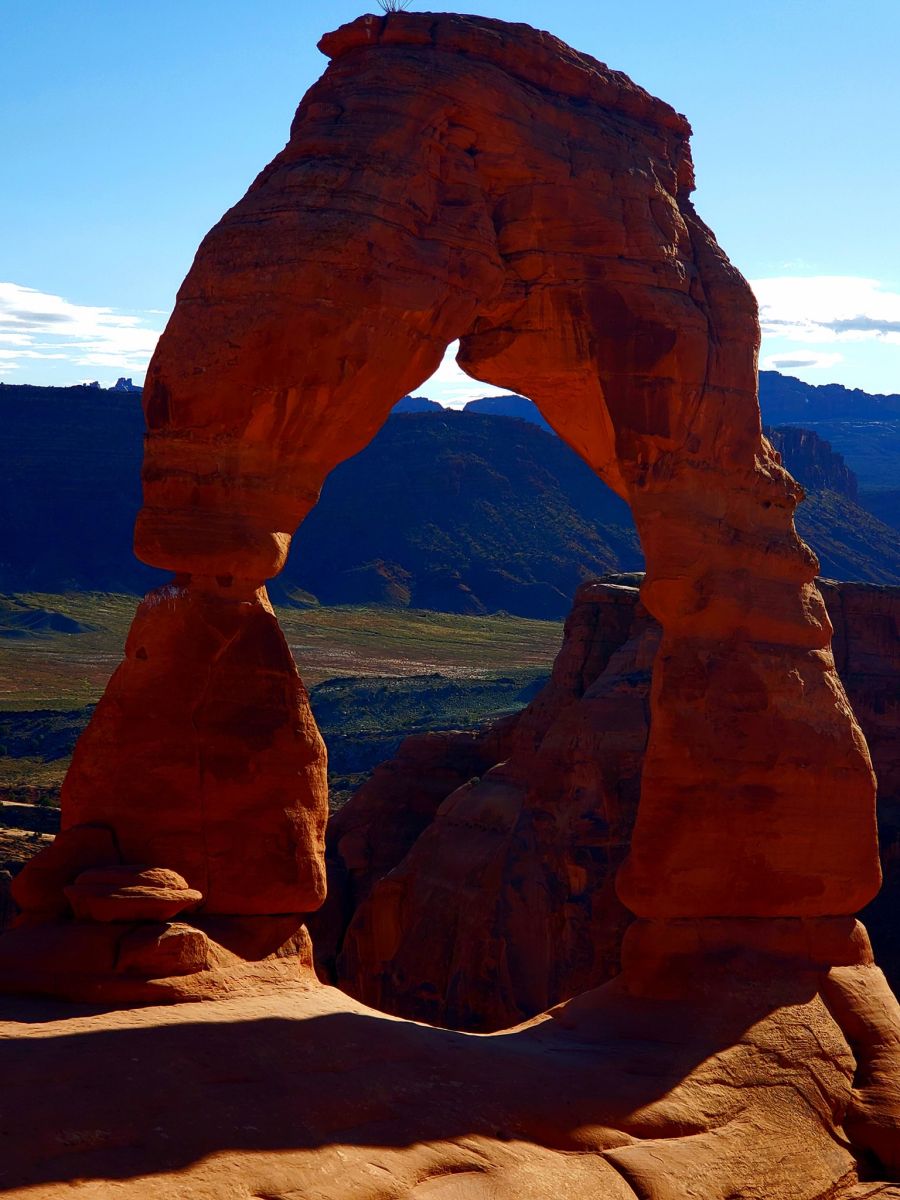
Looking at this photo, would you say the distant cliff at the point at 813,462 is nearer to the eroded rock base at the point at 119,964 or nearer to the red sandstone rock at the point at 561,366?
the red sandstone rock at the point at 561,366

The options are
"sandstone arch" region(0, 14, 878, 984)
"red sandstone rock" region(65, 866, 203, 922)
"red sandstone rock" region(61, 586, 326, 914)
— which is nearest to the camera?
"red sandstone rock" region(65, 866, 203, 922)

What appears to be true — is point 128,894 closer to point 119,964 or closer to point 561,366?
point 119,964

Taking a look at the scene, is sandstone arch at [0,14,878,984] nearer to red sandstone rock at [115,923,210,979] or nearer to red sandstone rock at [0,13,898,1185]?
red sandstone rock at [0,13,898,1185]

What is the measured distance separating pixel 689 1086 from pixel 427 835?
11.1m

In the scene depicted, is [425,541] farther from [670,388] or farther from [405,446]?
[670,388]

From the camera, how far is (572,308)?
41.1 feet

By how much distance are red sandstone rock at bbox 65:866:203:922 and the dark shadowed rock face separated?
936 cm

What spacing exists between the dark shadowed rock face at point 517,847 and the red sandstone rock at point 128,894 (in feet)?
30.7

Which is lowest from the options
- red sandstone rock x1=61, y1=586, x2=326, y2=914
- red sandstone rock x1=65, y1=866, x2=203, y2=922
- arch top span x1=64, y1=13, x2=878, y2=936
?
red sandstone rock x1=65, y1=866, x2=203, y2=922

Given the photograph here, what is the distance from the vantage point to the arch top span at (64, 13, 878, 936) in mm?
10766

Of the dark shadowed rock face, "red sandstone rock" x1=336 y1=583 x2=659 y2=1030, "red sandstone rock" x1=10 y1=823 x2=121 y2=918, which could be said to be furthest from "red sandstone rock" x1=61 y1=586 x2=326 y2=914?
the dark shadowed rock face

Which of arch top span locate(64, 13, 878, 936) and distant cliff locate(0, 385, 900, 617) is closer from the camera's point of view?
arch top span locate(64, 13, 878, 936)

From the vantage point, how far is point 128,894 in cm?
996

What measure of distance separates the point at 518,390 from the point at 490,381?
0.23 metres
